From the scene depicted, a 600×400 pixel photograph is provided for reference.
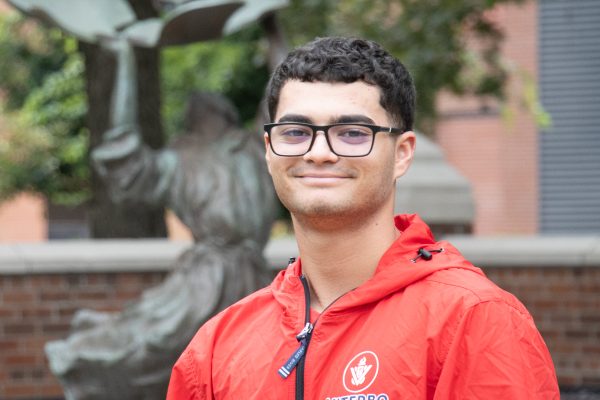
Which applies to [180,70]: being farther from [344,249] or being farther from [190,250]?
A: [344,249]

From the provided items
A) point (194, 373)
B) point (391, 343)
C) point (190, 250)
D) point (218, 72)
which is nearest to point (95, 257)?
→ point (190, 250)

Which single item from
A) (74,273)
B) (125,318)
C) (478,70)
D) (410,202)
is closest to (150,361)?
(125,318)

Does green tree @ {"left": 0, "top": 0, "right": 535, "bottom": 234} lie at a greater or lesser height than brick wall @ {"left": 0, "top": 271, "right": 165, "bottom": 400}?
greater

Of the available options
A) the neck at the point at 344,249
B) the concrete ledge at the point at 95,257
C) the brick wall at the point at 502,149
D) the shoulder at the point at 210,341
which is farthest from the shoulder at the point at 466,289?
the brick wall at the point at 502,149

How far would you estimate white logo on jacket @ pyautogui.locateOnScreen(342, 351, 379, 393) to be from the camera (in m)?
2.03

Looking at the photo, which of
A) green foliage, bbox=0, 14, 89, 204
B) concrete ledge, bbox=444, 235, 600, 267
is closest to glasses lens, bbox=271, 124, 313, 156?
concrete ledge, bbox=444, 235, 600, 267

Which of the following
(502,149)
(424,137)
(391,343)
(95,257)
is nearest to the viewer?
(391,343)

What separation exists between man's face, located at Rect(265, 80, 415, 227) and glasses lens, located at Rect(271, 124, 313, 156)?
13 millimetres

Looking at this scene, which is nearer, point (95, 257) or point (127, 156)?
point (127, 156)

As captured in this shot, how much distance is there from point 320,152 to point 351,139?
A: 0.23ft

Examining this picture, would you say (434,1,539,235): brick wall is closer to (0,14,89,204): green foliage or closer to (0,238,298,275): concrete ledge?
(0,14,89,204): green foliage

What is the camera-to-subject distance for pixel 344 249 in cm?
221

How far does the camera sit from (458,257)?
2189mm

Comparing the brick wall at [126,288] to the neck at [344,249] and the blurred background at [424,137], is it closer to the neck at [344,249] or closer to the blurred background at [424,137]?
the blurred background at [424,137]
